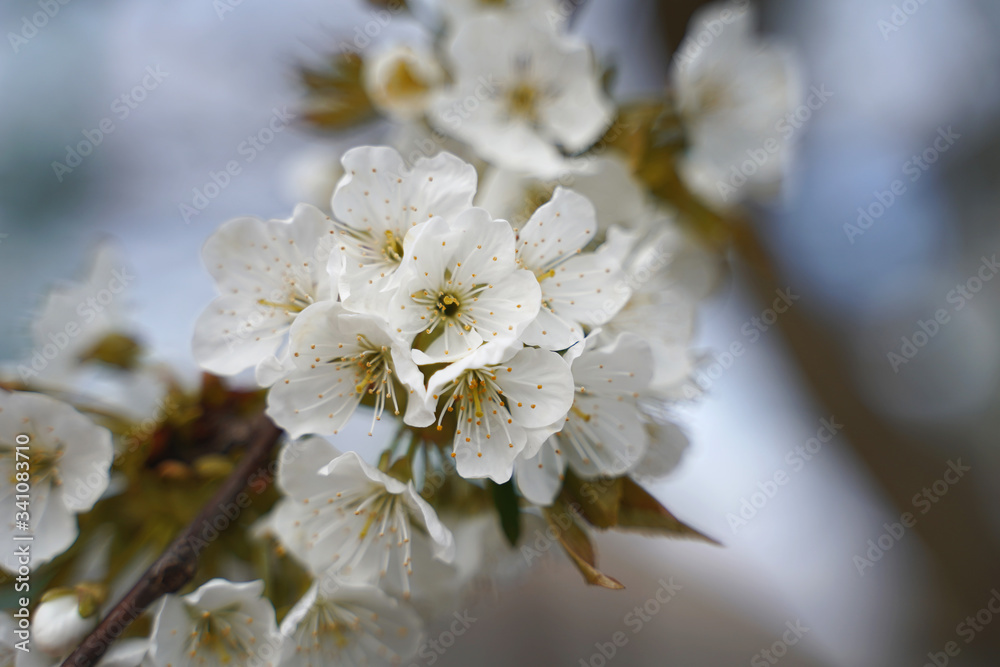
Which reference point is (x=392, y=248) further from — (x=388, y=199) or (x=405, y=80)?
(x=405, y=80)

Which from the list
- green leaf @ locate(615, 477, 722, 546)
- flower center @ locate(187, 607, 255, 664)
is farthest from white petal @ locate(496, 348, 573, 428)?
flower center @ locate(187, 607, 255, 664)

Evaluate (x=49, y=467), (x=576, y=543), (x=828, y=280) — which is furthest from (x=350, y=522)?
(x=828, y=280)

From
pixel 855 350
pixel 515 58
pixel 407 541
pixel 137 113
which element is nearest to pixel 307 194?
pixel 515 58

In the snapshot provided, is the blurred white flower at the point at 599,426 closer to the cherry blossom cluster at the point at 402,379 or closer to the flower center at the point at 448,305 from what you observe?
the cherry blossom cluster at the point at 402,379

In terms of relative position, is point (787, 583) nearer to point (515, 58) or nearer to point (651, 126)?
point (651, 126)

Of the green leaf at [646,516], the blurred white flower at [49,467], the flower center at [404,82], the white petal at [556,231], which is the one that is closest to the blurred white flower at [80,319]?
the blurred white flower at [49,467]

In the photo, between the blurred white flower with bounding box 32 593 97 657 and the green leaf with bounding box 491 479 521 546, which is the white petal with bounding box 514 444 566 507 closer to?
the green leaf with bounding box 491 479 521 546
